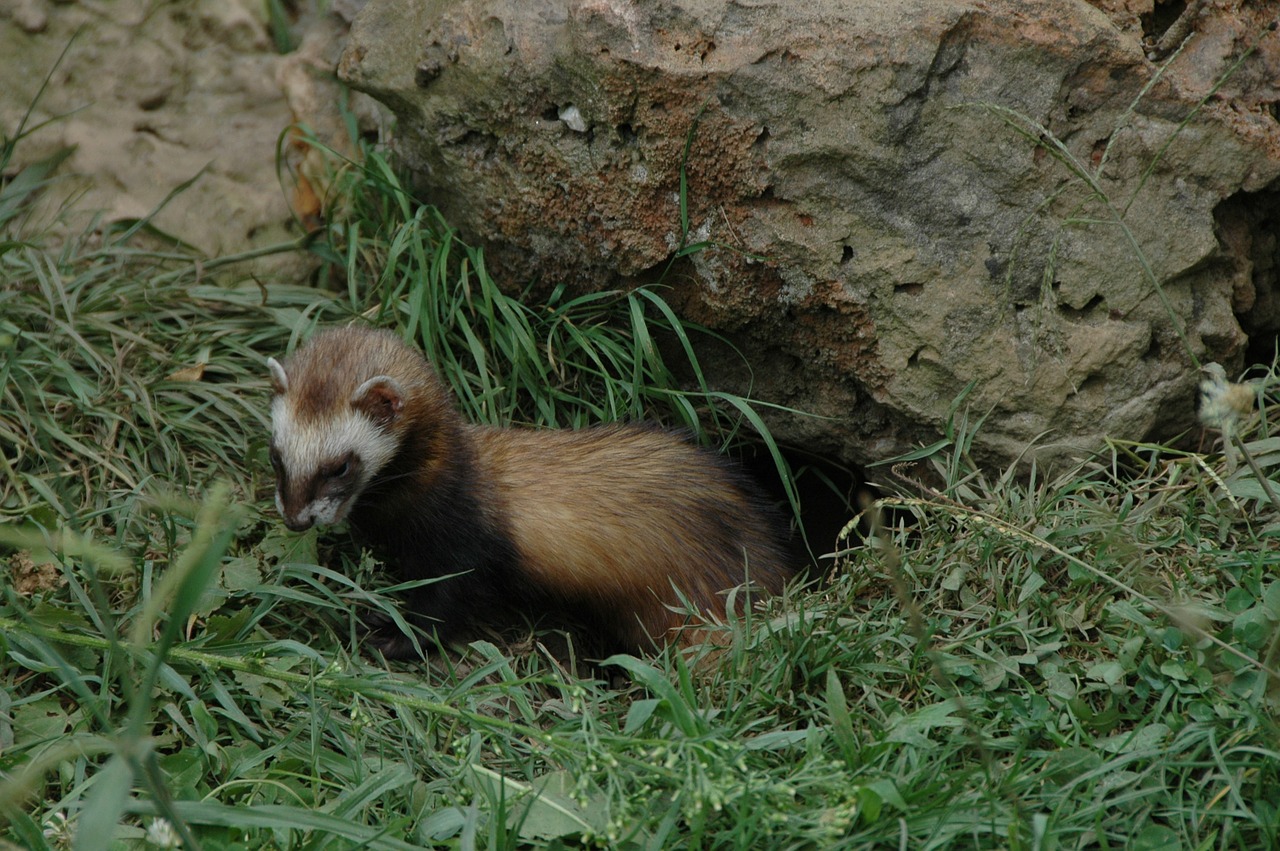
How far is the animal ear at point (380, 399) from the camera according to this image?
3.62 metres

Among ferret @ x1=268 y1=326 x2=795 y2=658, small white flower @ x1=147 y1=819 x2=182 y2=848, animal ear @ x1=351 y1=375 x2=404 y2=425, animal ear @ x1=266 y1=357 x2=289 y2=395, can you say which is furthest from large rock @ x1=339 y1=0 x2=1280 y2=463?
small white flower @ x1=147 y1=819 x2=182 y2=848

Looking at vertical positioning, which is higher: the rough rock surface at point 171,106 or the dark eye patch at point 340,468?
the rough rock surface at point 171,106

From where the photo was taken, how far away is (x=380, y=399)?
369 centimetres

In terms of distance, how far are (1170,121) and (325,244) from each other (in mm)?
3409

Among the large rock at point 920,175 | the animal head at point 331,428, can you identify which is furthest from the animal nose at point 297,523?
the large rock at point 920,175

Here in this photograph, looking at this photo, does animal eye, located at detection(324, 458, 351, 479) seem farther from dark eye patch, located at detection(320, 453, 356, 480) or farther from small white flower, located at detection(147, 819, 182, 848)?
small white flower, located at detection(147, 819, 182, 848)

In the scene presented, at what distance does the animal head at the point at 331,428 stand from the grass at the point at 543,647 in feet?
0.86

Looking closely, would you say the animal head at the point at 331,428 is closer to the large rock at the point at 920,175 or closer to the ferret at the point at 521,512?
the ferret at the point at 521,512

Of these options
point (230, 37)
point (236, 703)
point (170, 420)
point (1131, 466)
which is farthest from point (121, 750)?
point (230, 37)

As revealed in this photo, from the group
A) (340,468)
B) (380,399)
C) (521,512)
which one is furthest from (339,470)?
(521,512)

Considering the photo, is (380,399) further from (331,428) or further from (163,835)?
(163,835)

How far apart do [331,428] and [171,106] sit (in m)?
2.58

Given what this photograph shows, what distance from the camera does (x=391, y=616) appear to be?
12.3 ft

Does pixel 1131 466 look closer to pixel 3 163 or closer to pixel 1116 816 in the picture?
pixel 1116 816
